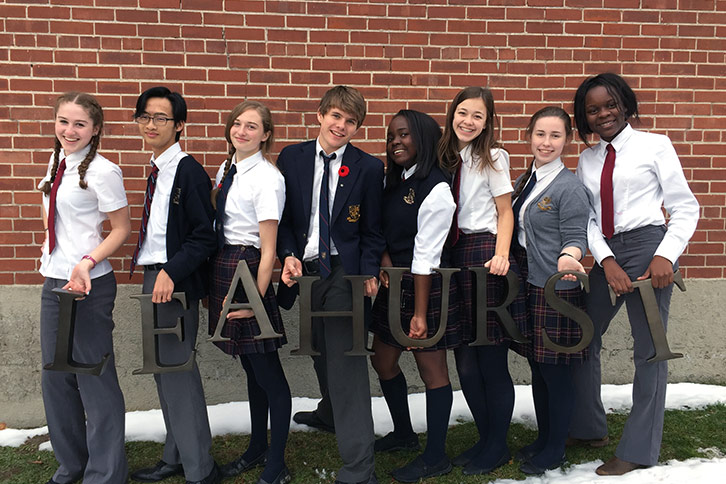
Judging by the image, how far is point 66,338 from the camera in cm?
275

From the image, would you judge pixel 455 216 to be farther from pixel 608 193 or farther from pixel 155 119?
pixel 155 119

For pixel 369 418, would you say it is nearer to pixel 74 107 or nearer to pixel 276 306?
pixel 276 306

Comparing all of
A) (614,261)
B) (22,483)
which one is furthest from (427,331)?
(22,483)

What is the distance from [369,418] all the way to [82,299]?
162 centimetres

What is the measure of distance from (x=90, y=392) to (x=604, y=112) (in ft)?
10.2

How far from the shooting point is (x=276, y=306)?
3002 mm

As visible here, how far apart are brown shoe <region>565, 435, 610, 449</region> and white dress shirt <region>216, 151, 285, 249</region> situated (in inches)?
89.3

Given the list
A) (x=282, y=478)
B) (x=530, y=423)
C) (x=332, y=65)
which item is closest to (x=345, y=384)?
(x=282, y=478)

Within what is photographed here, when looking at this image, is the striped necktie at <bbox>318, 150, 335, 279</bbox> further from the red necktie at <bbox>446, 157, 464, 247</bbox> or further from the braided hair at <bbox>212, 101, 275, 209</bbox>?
the red necktie at <bbox>446, 157, 464, 247</bbox>

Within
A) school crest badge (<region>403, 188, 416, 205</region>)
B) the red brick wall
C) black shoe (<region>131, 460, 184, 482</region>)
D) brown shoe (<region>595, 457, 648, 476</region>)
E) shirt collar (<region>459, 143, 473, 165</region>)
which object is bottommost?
black shoe (<region>131, 460, 184, 482</region>)

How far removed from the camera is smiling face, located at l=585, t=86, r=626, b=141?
9.69ft

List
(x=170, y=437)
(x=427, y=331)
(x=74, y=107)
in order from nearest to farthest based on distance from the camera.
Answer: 1. (x=74, y=107)
2. (x=427, y=331)
3. (x=170, y=437)

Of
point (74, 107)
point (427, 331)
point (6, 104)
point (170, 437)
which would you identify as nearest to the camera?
point (74, 107)

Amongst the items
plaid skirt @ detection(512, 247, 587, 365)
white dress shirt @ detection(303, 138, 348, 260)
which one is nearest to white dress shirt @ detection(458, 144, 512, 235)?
plaid skirt @ detection(512, 247, 587, 365)
